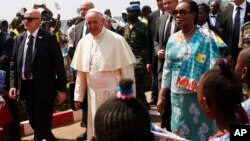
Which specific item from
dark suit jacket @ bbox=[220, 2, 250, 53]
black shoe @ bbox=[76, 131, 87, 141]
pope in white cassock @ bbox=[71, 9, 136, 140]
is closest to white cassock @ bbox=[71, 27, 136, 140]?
pope in white cassock @ bbox=[71, 9, 136, 140]

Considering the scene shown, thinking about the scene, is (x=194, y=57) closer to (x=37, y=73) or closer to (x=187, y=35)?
(x=187, y=35)

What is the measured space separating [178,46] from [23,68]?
2.50 m

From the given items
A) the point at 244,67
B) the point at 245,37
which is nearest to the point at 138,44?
the point at 245,37

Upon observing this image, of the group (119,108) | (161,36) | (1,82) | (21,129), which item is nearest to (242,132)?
(119,108)

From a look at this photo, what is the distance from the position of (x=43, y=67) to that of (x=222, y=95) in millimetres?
3867

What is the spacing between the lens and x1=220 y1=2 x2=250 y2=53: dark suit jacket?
7.03 metres

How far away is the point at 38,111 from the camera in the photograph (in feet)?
21.0

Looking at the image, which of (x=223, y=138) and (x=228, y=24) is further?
(x=228, y=24)

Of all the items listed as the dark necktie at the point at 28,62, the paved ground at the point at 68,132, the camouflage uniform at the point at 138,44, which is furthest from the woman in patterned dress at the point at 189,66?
the camouflage uniform at the point at 138,44

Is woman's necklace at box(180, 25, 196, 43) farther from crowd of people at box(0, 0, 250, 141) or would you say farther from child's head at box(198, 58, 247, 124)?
child's head at box(198, 58, 247, 124)

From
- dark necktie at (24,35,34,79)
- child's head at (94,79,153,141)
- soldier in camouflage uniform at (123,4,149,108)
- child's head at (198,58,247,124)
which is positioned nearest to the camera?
child's head at (94,79,153,141)

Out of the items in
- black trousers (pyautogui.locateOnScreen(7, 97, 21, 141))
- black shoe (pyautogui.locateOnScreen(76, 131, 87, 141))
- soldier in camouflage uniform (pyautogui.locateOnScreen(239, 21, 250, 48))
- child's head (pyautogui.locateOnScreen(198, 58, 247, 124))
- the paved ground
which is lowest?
the paved ground

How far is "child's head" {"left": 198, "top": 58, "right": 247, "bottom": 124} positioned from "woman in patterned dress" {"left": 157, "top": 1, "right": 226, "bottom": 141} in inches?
59.1

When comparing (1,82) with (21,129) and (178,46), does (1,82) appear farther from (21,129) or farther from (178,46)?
(178,46)
